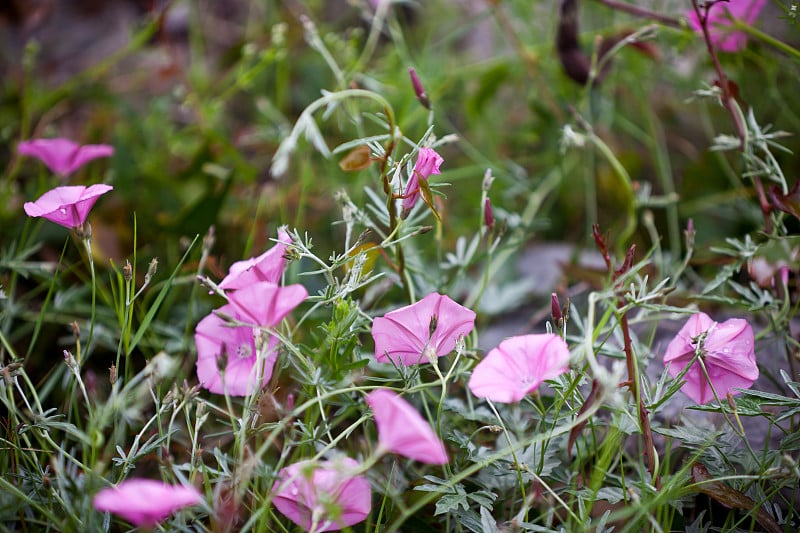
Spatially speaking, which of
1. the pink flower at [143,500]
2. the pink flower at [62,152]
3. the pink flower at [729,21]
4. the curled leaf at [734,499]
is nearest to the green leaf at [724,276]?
the curled leaf at [734,499]

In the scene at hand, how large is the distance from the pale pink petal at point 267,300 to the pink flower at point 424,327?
96mm

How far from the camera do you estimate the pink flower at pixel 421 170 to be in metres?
0.57

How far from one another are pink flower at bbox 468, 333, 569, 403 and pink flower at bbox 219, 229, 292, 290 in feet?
0.64

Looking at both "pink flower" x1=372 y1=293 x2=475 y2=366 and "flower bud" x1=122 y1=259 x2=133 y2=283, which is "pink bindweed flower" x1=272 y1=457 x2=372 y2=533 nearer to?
"pink flower" x1=372 y1=293 x2=475 y2=366

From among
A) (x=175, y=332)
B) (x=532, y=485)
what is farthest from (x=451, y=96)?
(x=532, y=485)

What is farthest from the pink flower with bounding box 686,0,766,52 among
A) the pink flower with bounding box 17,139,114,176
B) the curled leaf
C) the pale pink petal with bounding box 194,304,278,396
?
the pink flower with bounding box 17,139,114,176

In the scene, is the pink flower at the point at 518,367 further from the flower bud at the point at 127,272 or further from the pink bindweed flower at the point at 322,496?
the flower bud at the point at 127,272

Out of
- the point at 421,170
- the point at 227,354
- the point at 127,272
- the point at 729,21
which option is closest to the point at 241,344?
the point at 227,354

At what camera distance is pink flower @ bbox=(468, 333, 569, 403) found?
18.7 inches

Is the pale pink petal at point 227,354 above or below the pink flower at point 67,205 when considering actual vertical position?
below

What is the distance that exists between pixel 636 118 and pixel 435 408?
875 mm

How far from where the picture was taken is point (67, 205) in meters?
0.58

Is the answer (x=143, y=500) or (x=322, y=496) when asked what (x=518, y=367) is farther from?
(x=143, y=500)

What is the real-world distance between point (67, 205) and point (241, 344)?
196 mm
